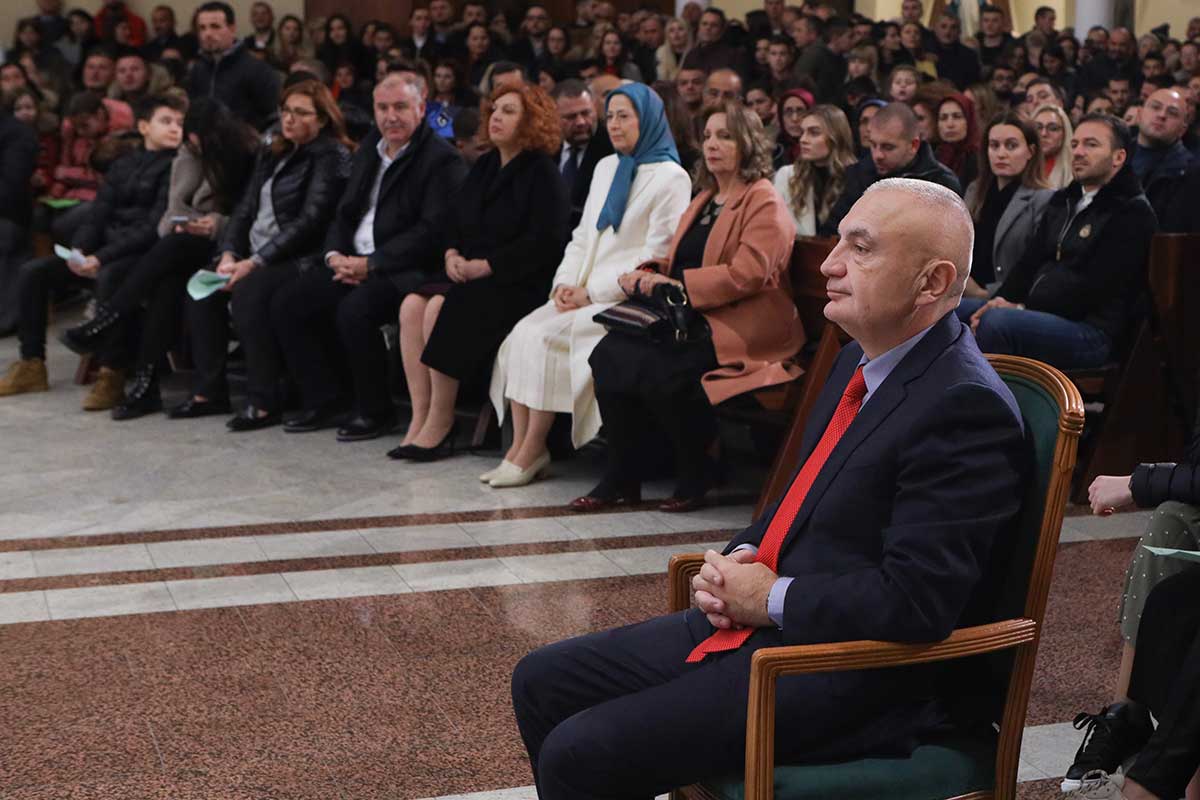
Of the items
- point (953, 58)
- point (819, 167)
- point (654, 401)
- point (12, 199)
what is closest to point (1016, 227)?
point (819, 167)

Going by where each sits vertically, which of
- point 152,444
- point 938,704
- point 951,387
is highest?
point 951,387

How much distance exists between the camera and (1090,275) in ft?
16.3

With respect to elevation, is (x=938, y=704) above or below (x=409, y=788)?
above

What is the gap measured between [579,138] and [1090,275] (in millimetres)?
2434

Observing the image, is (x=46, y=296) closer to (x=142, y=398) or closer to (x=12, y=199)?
(x=142, y=398)

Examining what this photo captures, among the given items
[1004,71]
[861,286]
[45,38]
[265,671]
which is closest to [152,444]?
[265,671]

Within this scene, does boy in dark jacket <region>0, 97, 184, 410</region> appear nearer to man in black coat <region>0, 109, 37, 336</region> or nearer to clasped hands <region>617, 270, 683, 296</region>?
man in black coat <region>0, 109, 37, 336</region>

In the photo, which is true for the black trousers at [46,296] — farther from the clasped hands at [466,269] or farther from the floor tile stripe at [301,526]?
the floor tile stripe at [301,526]

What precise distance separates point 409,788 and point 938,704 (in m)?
1.14

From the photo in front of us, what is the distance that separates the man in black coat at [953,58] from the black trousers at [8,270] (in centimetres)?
704

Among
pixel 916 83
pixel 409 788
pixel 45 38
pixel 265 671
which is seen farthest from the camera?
pixel 45 38

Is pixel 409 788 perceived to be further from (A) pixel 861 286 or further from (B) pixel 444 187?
(B) pixel 444 187

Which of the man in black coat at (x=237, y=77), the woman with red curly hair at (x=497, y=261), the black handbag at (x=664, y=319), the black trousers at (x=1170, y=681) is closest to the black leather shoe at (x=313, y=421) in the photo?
the woman with red curly hair at (x=497, y=261)

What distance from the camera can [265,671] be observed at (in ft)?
11.6
